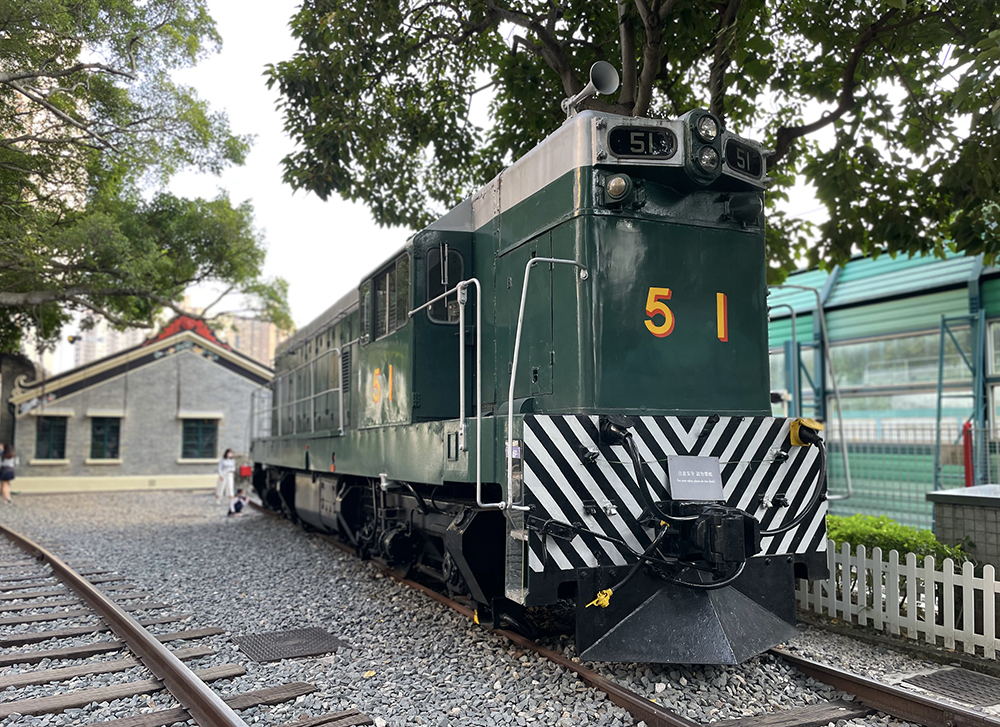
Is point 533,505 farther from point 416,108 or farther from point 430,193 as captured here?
point 430,193

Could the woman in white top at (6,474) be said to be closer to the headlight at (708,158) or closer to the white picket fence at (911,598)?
the white picket fence at (911,598)

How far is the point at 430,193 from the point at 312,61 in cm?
345

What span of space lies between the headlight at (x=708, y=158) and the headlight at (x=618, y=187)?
1.76 feet

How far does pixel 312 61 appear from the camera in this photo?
7980 millimetres

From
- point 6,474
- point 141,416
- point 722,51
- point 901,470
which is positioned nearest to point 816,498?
point 722,51

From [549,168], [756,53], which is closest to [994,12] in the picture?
[756,53]

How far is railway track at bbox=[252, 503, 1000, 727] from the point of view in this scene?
11.9ft

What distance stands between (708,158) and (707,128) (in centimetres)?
19

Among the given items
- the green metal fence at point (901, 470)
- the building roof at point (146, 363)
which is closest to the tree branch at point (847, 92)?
the green metal fence at point (901, 470)

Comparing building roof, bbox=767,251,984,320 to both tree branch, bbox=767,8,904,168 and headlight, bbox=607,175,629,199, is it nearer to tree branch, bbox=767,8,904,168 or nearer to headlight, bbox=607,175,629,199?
tree branch, bbox=767,8,904,168

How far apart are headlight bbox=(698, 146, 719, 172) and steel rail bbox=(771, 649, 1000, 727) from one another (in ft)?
10.2

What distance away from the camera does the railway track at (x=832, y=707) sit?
3621 mm

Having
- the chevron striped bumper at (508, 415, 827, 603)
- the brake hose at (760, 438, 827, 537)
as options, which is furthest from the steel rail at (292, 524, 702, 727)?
the brake hose at (760, 438, 827, 537)

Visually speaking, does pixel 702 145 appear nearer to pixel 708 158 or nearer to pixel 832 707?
pixel 708 158
